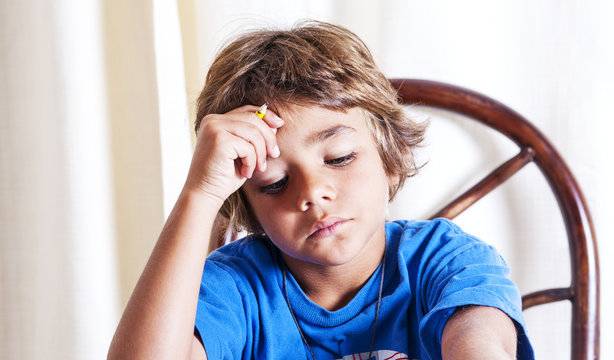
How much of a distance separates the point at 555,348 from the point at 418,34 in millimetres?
579

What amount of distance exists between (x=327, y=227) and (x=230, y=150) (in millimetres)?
141

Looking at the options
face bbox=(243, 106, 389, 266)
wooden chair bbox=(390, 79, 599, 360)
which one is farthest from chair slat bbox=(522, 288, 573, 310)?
face bbox=(243, 106, 389, 266)

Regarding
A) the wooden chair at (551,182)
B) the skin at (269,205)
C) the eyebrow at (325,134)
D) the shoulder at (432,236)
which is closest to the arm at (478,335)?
the skin at (269,205)

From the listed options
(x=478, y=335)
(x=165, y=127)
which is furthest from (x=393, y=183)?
(x=165, y=127)

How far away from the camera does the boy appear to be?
75 centimetres

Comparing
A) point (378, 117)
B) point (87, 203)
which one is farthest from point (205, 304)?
point (87, 203)

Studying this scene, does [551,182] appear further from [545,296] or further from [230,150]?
[230,150]

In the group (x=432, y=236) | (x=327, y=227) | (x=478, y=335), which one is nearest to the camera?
(x=478, y=335)

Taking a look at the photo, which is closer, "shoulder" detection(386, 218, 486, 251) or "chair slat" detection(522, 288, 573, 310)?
"shoulder" detection(386, 218, 486, 251)

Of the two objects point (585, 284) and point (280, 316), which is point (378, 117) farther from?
point (585, 284)

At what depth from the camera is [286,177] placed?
814 millimetres

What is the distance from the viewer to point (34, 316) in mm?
1320

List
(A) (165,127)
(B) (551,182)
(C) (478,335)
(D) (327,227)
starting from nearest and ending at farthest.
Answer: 1. (C) (478,335)
2. (D) (327,227)
3. (B) (551,182)
4. (A) (165,127)

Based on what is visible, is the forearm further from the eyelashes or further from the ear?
the ear
